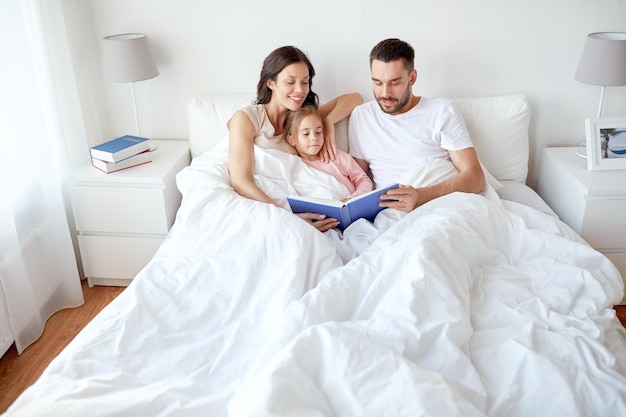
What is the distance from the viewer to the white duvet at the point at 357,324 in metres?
1.19

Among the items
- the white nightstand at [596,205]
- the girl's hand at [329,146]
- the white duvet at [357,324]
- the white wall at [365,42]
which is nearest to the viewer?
the white duvet at [357,324]

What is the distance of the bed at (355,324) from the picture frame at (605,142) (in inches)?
21.5

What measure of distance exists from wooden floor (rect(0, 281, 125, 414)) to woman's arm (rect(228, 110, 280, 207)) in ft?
2.80

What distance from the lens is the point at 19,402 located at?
1.26 meters

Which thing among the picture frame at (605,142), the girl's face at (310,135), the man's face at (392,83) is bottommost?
the picture frame at (605,142)

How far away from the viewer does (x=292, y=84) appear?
224 cm

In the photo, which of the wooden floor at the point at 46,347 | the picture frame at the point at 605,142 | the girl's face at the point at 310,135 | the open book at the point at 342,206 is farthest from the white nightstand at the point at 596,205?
the wooden floor at the point at 46,347

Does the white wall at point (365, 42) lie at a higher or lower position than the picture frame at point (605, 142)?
higher

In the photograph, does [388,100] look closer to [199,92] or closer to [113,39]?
[199,92]

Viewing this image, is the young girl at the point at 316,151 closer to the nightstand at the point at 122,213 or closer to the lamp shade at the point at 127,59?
the nightstand at the point at 122,213

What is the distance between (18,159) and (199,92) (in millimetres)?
900

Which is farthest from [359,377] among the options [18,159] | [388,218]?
[18,159]

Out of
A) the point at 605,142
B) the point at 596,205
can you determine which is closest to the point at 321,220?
the point at 596,205

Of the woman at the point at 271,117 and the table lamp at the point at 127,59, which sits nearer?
the woman at the point at 271,117
